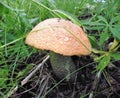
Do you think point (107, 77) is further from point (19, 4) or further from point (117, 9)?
point (19, 4)

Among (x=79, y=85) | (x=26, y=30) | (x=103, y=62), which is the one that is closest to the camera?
(x=103, y=62)

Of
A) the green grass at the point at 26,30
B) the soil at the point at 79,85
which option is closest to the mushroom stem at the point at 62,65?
the soil at the point at 79,85

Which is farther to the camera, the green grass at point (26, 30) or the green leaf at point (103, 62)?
the green grass at point (26, 30)

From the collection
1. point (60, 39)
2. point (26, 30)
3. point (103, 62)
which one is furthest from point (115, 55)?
point (26, 30)

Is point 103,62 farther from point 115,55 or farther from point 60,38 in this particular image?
point 60,38

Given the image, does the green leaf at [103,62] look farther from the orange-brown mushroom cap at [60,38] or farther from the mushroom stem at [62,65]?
the mushroom stem at [62,65]
